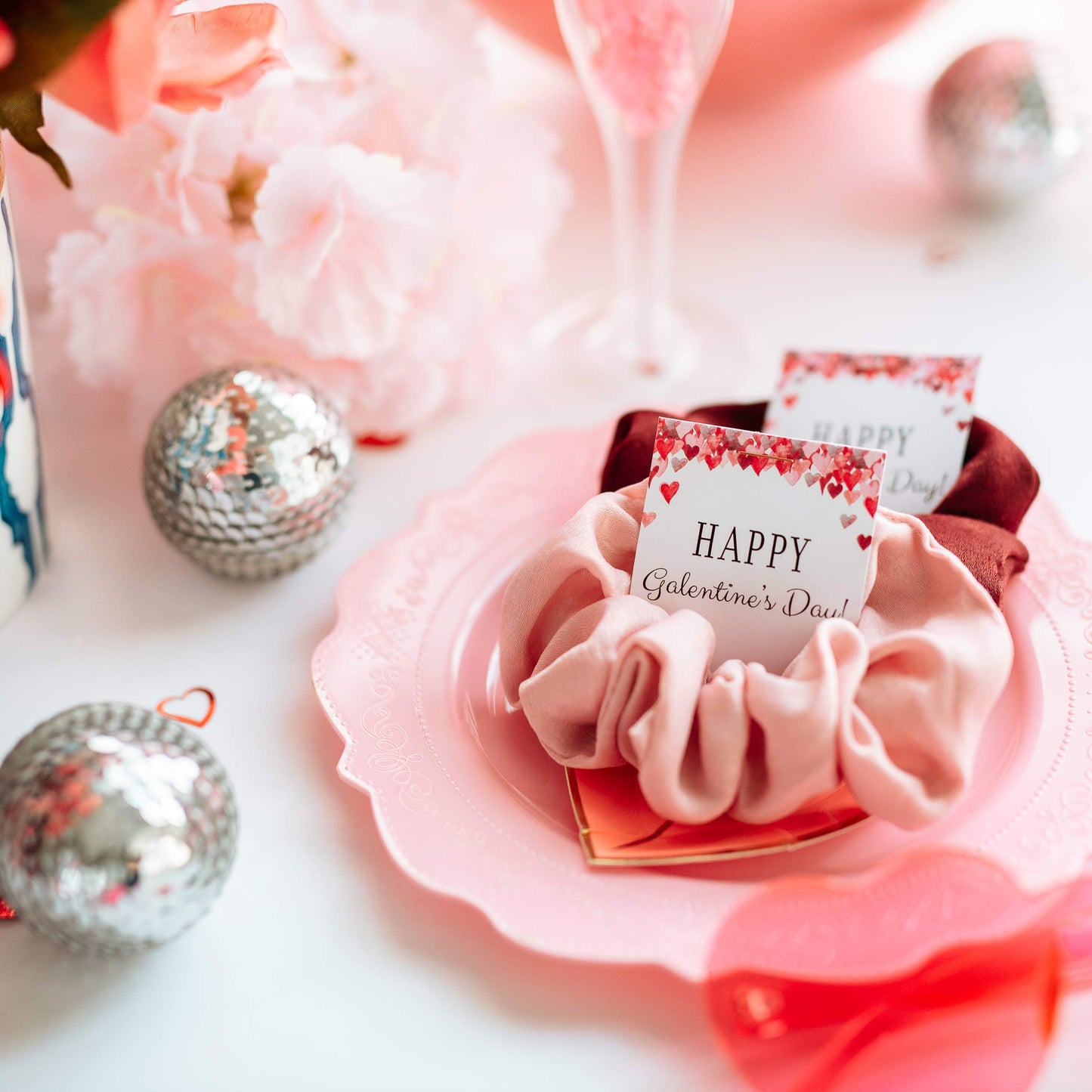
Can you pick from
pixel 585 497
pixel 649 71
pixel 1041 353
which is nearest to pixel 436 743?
pixel 585 497

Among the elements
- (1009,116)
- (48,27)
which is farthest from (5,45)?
(1009,116)

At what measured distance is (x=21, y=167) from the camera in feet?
2.64

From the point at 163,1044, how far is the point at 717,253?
83 cm

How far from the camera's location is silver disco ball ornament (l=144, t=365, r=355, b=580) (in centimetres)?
70

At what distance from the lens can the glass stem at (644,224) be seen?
881 millimetres

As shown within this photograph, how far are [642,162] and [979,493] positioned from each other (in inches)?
15.1

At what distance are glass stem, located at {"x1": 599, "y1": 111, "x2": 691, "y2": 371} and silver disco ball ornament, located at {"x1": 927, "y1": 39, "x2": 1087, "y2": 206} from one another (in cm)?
25

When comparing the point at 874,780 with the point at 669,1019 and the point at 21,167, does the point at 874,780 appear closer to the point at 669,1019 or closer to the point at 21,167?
the point at 669,1019

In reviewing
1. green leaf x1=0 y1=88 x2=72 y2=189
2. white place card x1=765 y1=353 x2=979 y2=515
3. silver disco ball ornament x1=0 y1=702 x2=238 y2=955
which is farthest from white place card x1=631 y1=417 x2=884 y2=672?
green leaf x1=0 y1=88 x2=72 y2=189

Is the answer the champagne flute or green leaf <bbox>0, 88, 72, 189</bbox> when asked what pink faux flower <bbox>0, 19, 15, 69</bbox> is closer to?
green leaf <bbox>0, 88, 72, 189</bbox>

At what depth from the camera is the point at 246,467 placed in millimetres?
700

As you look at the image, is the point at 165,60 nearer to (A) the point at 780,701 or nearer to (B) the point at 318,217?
(B) the point at 318,217

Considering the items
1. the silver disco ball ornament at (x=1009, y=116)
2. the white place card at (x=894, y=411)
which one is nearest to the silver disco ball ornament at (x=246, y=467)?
the white place card at (x=894, y=411)

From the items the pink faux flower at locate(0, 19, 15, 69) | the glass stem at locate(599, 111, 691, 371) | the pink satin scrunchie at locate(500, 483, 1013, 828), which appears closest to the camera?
the pink faux flower at locate(0, 19, 15, 69)
